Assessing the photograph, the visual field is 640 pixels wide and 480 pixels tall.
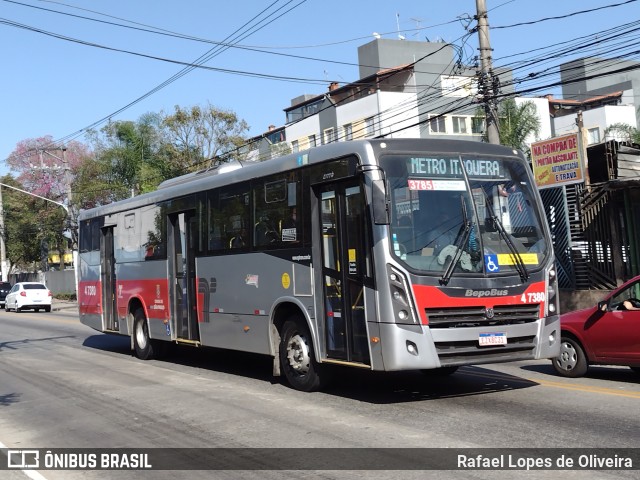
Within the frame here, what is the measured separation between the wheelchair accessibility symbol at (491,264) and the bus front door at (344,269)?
56.3 inches

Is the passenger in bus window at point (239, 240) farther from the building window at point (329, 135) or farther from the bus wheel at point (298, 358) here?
the building window at point (329, 135)

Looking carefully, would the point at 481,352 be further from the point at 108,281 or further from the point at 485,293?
the point at 108,281

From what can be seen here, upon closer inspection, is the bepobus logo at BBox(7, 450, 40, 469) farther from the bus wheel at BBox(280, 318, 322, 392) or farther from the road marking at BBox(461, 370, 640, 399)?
the road marking at BBox(461, 370, 640, 399)

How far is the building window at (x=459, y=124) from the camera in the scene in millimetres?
42844

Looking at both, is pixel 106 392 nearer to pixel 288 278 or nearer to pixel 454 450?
pixel 288 278

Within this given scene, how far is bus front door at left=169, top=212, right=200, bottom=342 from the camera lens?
12328 millimetres

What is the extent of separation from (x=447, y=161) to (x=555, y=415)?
3227 mm

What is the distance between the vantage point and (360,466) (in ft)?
19.3

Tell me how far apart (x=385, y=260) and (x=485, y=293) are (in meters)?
1.29

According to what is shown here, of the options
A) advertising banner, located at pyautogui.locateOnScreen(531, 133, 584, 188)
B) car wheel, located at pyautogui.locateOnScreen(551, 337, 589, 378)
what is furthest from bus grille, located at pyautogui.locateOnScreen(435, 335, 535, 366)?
advertising banner, located at pyautogui.locateOnScreen(531, 133, 584, 188)

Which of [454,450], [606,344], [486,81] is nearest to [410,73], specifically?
[486,81]

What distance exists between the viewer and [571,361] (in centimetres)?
1021

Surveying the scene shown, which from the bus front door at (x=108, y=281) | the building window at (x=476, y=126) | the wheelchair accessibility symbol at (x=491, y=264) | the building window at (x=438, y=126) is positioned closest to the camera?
the wheelchair accessibility symbol at (x=491, y=264)

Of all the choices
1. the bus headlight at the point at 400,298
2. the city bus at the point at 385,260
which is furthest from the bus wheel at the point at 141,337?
the bus headlight at the point at 400,298
